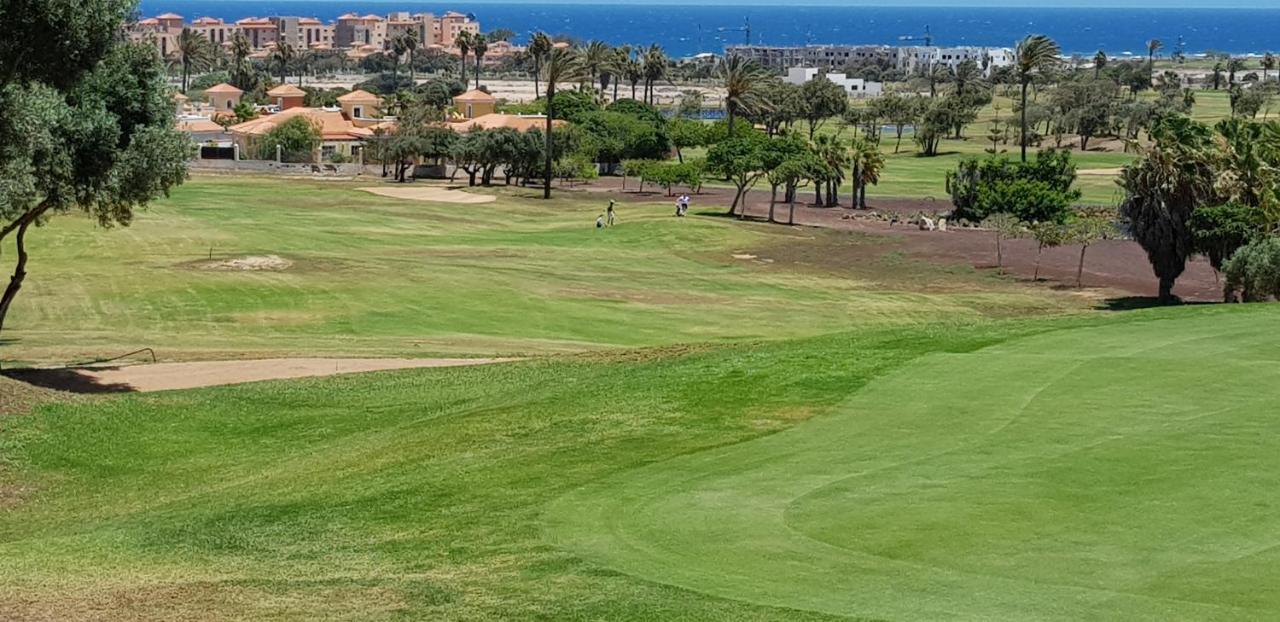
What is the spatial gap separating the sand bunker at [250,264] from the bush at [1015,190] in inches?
1627

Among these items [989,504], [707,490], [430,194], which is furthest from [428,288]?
[430,194]

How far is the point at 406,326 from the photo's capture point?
2008 inches

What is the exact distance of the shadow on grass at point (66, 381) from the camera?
3631cm

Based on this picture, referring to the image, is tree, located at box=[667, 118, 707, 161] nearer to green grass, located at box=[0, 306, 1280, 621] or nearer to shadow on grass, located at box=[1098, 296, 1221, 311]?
shadow on grass, located at box=[1098, 296, 1221, 311]

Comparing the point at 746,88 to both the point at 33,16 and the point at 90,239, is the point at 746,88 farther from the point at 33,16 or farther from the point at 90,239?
the point at 33,16

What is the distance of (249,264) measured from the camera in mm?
63281

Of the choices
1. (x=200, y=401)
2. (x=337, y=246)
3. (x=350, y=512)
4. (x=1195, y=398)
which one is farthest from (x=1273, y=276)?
(x=337, y=246)

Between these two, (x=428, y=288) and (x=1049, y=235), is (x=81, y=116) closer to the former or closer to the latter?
(x=428, y=288)

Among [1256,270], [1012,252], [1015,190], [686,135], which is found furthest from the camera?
[686,135]

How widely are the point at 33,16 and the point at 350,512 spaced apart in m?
12.3

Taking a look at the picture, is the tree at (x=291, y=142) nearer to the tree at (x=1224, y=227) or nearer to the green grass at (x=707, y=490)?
the tree at (x=1224, y=227)

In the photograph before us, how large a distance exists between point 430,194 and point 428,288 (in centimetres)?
4868

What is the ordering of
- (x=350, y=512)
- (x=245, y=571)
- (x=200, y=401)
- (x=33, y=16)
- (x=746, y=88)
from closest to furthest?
1. (x=245, y=571)
2. (x=350, y=512)
3. (x=33, y=16)
4. (x=200, y=401)
5. (x=746, y=88)

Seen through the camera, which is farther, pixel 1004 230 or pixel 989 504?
pixel 1004 230
